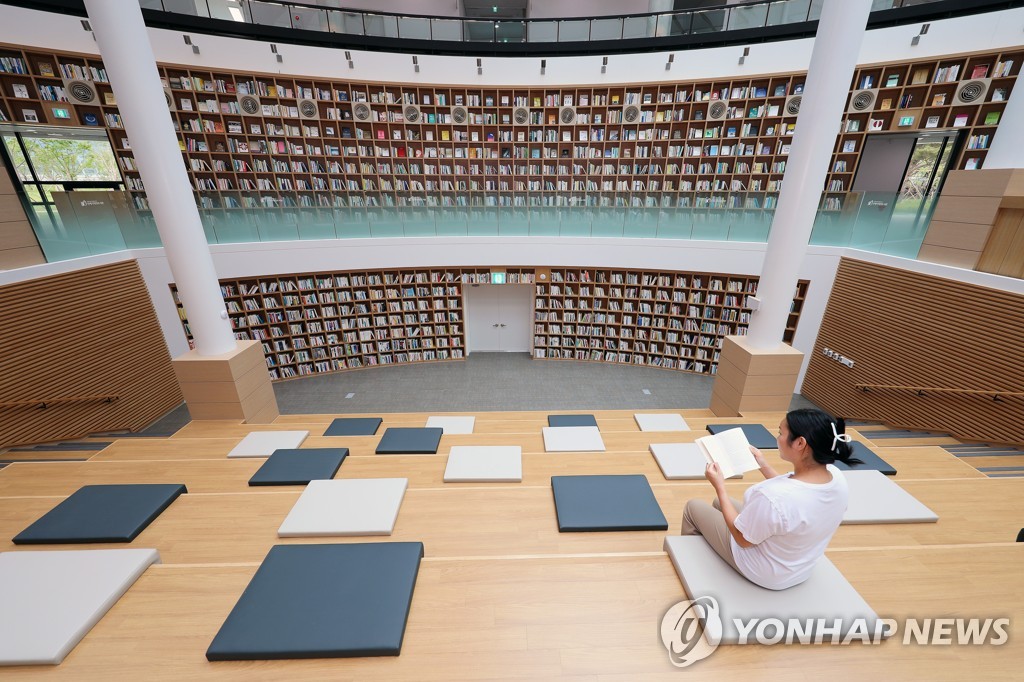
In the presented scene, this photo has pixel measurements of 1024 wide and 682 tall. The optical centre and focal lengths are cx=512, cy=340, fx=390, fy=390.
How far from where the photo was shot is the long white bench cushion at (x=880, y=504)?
2512 millimetres

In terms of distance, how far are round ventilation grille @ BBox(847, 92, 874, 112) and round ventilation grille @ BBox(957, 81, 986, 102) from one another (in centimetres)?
104

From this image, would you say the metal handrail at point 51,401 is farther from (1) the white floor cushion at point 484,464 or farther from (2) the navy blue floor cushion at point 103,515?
(1) the white floor cushion at point 484,464

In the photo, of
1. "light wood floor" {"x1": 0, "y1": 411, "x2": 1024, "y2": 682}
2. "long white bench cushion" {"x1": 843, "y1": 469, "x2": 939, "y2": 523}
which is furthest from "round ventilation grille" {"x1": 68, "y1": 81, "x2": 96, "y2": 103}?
"long white bench cushion" {"x1": 843, "y1": 469, "x2": 939, "y2": 523}

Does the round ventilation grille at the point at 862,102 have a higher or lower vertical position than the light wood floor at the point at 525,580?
higher

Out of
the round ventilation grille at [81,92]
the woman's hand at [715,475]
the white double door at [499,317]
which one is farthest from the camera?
the white double door at [499,317]

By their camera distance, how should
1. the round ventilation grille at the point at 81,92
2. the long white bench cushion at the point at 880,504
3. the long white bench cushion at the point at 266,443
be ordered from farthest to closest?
the round ventilation grille at the point at 81,92, the long white bench cushion at the point at 266,443, the long white bench cushion at the point at 880,504

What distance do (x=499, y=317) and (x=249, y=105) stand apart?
6010 millimetres

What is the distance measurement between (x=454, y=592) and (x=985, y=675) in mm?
2203

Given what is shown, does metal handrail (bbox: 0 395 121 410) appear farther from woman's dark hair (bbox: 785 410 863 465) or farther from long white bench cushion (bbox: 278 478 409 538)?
woman's dark hair (bbox: 785 410 863 465)

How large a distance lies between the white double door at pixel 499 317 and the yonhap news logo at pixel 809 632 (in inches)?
275

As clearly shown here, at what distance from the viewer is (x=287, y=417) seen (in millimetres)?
5109

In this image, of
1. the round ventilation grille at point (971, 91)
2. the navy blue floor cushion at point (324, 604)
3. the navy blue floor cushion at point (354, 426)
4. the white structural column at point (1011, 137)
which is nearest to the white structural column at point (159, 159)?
the navy blue floor cushion at point (354, 426)

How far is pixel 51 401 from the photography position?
4.61 meters

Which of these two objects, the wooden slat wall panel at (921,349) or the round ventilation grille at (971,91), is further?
the round ventilation grille at (971,91)
